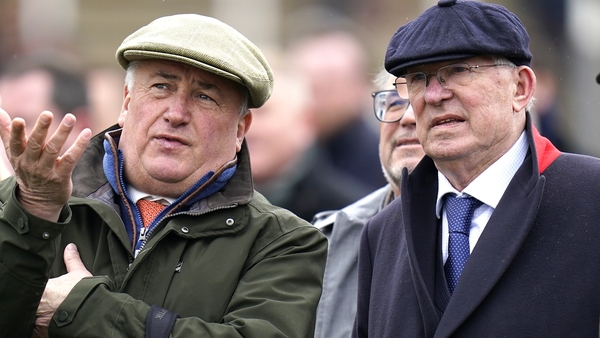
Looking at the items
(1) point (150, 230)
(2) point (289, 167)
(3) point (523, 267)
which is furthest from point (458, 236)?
(2) point (289, 167)

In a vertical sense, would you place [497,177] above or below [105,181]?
below

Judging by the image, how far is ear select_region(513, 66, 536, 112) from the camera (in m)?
3.78

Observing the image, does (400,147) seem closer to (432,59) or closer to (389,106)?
(389,106)

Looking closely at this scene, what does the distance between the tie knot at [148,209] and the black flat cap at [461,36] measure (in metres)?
1.06

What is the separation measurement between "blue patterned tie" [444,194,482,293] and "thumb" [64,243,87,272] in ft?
4.36

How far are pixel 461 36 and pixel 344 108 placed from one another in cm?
350

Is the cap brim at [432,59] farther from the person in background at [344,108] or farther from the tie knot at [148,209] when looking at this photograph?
the person in background at [344,108]

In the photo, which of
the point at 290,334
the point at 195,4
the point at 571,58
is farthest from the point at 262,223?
the point at 195,4

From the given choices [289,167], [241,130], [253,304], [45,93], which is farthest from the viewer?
[289,167]

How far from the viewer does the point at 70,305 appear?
348 centimetres

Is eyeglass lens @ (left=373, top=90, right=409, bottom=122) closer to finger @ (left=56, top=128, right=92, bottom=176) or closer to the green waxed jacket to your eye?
the green waxed jacket

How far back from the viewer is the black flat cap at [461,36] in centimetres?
361

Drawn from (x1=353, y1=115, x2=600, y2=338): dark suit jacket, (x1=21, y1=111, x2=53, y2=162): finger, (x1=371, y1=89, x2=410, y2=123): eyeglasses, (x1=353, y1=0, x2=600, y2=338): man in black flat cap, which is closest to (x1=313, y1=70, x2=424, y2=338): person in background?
(x1=371, y1=89, x2=410, y2=123): eyeglasses

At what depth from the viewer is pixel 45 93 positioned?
20.5 ft
